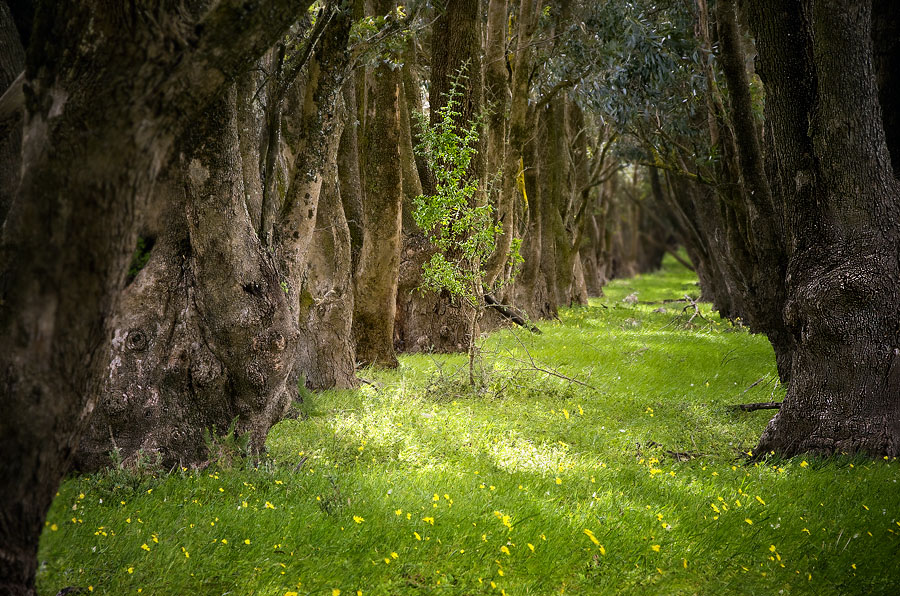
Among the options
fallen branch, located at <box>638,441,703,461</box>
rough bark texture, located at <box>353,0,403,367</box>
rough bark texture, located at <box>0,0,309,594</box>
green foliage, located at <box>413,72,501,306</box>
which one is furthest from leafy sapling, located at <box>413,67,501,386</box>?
rough bark texture, located at <box>0,0,309,594</box>

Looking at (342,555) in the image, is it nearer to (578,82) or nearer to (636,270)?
(578,82)

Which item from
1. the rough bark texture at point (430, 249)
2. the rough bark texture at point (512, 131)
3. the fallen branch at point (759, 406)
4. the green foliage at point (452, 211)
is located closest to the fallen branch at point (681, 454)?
the fallen branch at point (759, 406)

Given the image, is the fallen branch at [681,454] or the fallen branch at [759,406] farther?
the fallen branch at [759,406]

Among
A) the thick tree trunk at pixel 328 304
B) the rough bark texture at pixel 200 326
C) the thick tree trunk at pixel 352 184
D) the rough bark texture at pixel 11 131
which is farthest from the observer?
the thick tree trunk at pixel 352 184

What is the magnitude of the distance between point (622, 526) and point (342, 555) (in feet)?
6.15

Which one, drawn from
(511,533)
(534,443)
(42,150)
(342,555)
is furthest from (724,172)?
(42,150)

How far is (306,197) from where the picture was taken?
6578 millimetres

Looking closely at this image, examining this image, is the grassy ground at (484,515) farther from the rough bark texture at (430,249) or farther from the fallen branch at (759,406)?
the rough bark texture at (430,249)

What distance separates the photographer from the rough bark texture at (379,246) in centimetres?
1017

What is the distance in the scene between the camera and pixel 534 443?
671 centimetres

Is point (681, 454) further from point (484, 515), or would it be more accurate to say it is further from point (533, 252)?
point (533, 252)

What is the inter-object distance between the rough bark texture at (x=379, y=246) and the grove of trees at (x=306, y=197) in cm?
4

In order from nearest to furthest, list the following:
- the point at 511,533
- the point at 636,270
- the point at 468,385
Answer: the point at 511,533 < the point at 468,385 < the point at 636,270

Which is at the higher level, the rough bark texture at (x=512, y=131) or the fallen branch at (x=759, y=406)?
the rough bark texture at (x=512, y=131)
